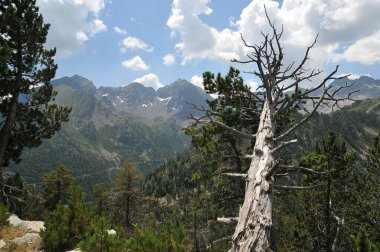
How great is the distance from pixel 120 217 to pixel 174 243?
40739 millimetres

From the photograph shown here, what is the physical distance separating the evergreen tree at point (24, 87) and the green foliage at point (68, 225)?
8.92 metres

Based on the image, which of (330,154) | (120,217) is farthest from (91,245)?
(120,217)

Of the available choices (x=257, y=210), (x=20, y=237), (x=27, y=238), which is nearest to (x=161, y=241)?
(x=257, y=210)

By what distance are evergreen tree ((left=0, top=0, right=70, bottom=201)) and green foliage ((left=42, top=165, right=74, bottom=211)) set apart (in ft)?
91.4

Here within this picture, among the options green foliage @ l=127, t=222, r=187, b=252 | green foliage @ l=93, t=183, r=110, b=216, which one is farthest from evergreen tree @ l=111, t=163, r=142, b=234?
green foliage @ l=127, t=222, r=187, b=252

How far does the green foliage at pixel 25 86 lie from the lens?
1858 centimetres

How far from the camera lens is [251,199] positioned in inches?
276

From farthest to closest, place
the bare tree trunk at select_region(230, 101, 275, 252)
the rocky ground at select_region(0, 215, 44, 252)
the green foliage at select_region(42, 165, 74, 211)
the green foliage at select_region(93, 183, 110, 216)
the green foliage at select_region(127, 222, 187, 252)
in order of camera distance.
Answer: the green foliage at select_region(93, 183, 110, 216), the green foliage at select_region(42, 165, 74, 211), the rocky ground at select_region(0, 215, 44, 252), the green foliage at select_region(127, 222, 187, 252), the bare tree trunk at select_region(230, 101, 275, 252)

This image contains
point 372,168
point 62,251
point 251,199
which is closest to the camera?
point 251,199

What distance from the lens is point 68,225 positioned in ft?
37.8

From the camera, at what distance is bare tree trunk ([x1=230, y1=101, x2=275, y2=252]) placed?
6020mm

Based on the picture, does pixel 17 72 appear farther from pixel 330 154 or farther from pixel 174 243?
pixel 330 154

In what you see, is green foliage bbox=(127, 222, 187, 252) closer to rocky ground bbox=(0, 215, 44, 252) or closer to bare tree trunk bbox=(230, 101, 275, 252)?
bare tree trunk bbox=(230, 101, 275, 252)

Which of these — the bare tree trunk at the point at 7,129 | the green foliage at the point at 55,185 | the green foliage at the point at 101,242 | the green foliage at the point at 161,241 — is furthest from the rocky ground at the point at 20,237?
the green foliage at the point at 55,185
